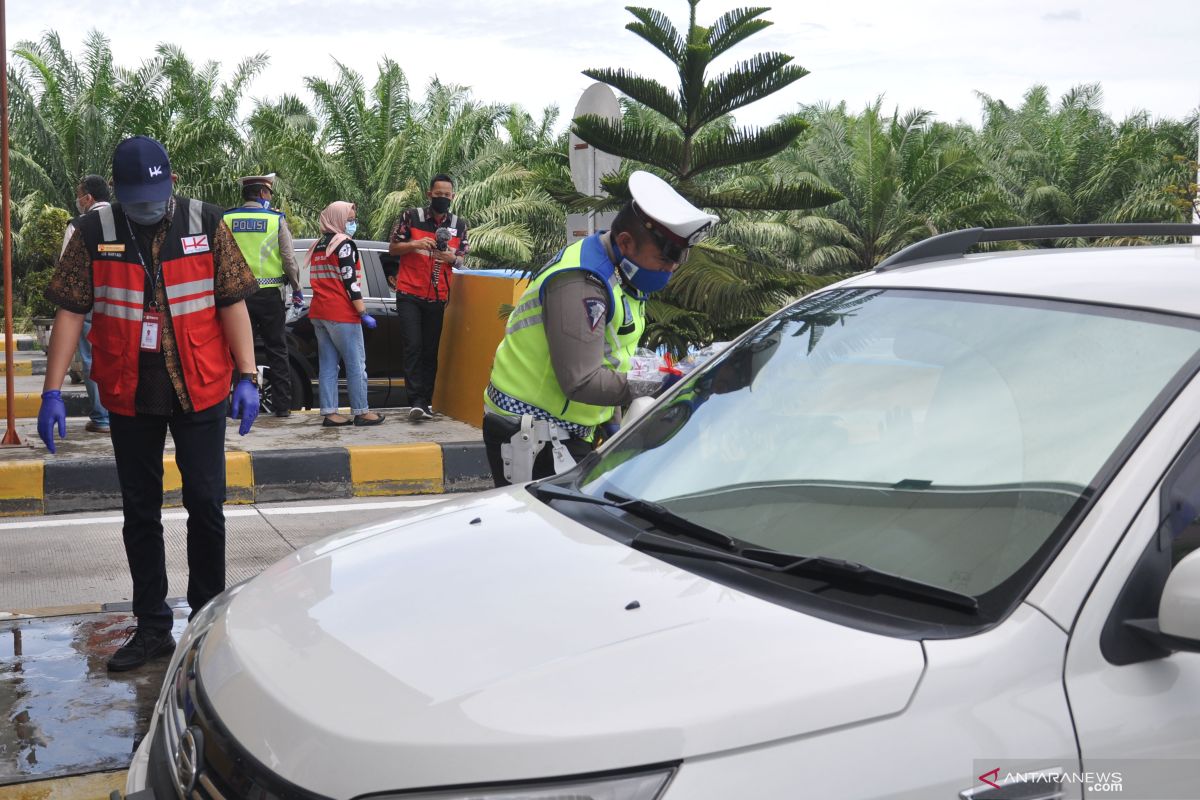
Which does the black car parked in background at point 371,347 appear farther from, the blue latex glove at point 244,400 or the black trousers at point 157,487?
the black trousers at point 157,487

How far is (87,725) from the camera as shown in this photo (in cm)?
368

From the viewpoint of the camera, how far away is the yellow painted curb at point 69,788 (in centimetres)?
320

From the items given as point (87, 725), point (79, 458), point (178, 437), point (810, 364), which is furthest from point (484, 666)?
point (79, 458)

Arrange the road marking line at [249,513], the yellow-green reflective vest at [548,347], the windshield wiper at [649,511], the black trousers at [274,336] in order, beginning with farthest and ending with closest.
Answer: the black trousers at [274,336] → the road marking line at [249,513] → the yellow-green reflective vest at [548,347] → the windshield wiper at [649,511]

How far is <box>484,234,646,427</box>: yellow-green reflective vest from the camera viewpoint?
380 cm

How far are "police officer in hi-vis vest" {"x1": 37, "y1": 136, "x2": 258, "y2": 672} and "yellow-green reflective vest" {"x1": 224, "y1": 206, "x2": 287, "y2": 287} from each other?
198 inches

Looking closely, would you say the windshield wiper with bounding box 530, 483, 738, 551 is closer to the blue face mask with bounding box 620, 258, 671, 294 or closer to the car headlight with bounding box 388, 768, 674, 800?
the car headlight with bounding box 388, 768, 674, 800

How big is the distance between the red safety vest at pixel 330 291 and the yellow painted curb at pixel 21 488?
245 cm

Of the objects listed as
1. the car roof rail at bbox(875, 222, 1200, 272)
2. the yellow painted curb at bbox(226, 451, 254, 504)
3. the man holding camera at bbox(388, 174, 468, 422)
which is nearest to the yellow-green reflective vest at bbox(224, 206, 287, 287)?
the man holding camera at bbox(388, 174, 468, 422)

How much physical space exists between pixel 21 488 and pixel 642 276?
4.88 meters

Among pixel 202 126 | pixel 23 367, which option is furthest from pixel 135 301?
pixel 202 126

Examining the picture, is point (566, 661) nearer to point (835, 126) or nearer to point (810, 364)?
point (810, 364)

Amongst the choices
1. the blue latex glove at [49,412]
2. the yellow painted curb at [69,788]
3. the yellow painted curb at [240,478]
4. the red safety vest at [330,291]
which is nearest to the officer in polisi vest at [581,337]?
the yellow painted curb at [69,788]

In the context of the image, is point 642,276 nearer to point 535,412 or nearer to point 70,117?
point 535,412
